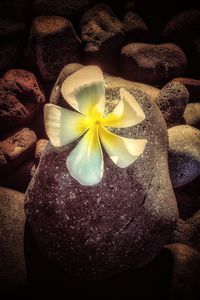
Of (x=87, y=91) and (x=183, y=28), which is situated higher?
(x=183, y=28)

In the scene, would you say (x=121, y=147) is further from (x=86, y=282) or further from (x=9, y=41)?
(x=9, y=41)

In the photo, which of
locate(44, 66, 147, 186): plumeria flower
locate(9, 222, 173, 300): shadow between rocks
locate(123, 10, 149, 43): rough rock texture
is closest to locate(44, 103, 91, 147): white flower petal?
locate(44, 66, 147, 186): plumeria flower

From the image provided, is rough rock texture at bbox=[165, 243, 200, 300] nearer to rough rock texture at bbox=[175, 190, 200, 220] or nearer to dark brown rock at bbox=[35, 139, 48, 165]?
rough rock texture at bbox=[175, 190, 200, 220]

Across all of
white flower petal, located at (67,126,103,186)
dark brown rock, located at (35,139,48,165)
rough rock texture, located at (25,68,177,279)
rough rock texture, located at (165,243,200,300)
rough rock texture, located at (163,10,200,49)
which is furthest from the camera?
rough rock texture, located at (163,10,200,49)

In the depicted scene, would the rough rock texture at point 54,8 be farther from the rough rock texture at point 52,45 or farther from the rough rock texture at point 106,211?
the rough rock texture at point 106,211

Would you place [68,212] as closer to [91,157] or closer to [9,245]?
[91,157]

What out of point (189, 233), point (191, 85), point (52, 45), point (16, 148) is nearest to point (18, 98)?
point (16, 148)

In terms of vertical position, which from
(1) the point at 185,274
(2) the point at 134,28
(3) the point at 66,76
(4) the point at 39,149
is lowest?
(1) the point at 185,274
